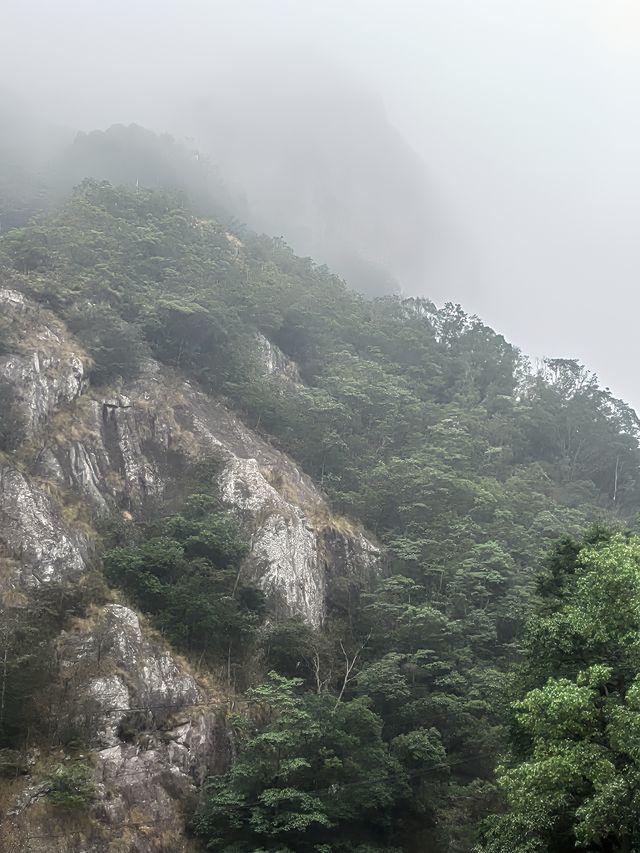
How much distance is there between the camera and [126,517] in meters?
27.8

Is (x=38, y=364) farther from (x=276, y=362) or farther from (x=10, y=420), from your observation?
(x=276, y=362)

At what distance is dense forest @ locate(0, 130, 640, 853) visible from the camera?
45.0 feet

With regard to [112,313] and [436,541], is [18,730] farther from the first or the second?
[112,313]

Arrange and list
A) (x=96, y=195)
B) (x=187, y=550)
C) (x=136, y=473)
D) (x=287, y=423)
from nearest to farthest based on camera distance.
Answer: (x=187, y=550) → (x=136, y=473) → (x=287, y=423) → (x=96, y=195)

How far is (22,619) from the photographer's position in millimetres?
19828

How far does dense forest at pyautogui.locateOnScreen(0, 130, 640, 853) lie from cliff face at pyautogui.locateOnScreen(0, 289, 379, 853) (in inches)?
35.4

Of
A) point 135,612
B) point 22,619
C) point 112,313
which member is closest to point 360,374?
point 112,313

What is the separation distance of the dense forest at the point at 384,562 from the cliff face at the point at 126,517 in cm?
90

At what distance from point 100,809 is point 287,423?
21924 millimetres

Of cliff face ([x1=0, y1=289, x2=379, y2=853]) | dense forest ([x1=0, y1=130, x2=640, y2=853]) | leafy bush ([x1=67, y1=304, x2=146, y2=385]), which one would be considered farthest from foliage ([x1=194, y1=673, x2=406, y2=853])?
leafy bush ([x1=67, y1=304, x2=146, y2=385])

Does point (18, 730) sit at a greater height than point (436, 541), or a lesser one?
lesser

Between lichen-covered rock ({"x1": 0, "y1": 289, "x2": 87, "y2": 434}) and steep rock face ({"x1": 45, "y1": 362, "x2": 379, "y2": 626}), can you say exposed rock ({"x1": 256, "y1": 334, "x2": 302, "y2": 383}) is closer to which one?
steep rock face ({"x1": 45, "y1": 362, "x2": 379, "y2": 626})

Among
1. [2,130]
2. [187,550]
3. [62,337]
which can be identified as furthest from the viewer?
[2,130]

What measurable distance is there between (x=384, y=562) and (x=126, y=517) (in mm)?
11223
